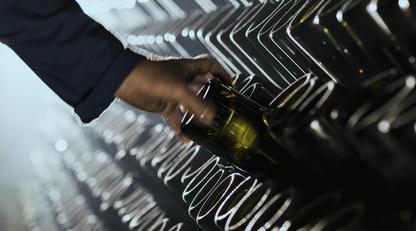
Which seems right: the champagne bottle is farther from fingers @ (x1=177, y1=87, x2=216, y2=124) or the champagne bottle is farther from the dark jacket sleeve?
the dark jacket sleeve

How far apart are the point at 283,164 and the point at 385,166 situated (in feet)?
0.57

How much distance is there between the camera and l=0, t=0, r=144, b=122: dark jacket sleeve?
2.41 feet

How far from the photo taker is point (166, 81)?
717 millimetres

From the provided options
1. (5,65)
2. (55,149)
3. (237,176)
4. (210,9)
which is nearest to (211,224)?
(237,176)

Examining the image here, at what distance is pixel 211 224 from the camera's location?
658 mm

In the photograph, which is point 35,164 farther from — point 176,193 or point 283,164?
point 283,164

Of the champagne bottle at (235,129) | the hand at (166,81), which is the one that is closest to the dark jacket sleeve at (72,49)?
the hand at (166,81)

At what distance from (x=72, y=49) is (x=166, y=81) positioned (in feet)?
0.41

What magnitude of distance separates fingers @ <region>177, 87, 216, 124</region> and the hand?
0.01 meters

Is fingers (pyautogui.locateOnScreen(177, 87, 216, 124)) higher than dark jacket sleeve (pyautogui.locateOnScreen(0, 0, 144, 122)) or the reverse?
higher

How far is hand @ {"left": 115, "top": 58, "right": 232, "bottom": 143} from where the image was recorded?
A: 2.34ft

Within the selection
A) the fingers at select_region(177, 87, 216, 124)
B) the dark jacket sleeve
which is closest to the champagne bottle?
the fingers at select_region(177, 87, 216, 124)

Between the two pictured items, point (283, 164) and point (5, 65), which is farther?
point (5, 65)

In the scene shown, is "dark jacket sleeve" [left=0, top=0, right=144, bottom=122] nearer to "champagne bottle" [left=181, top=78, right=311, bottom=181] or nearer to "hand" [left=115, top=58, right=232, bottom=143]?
"hand" [left=115, top=58, right=232, bottom=143]
